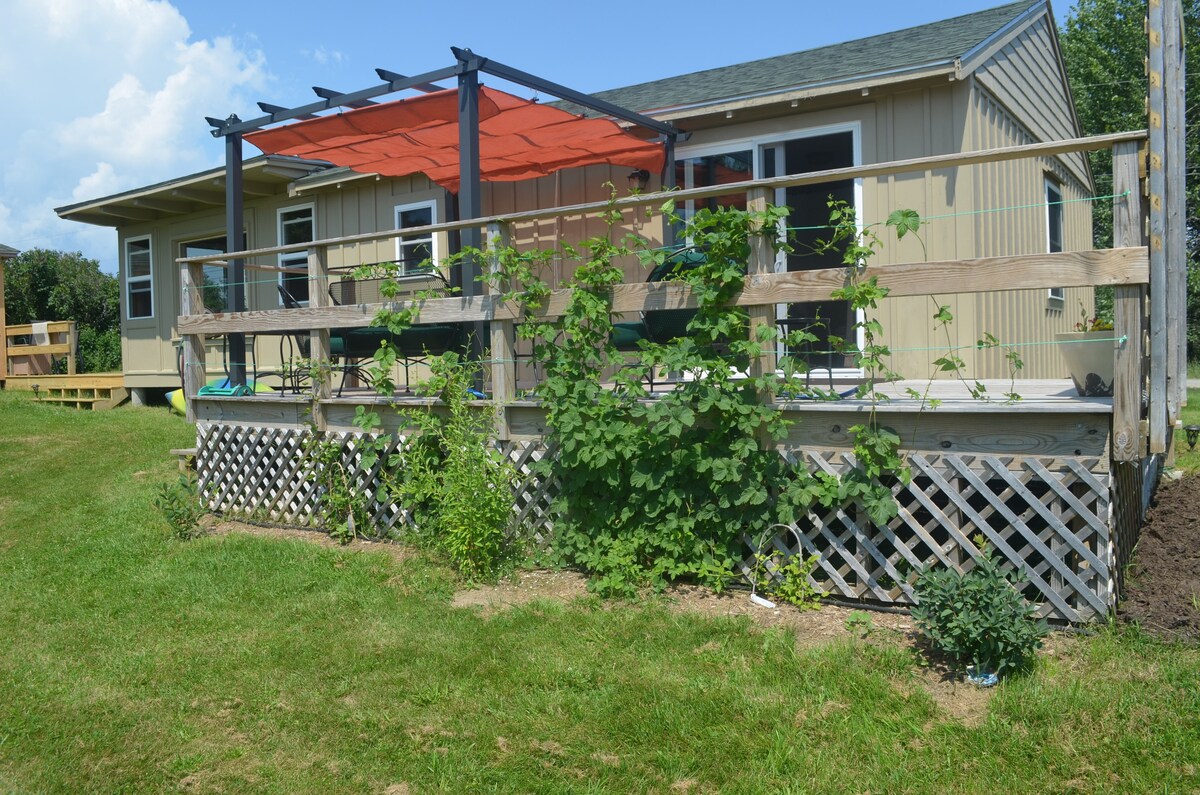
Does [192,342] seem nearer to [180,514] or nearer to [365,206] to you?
[180,514]

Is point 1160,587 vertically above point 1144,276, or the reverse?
point 1144,276

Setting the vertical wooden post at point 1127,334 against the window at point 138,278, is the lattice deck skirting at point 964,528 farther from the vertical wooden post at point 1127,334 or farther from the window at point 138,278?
the window at point 138,278

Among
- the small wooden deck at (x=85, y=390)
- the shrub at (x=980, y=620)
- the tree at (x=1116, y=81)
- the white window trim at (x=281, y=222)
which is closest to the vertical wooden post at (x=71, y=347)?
the small wooden deck at (x=85, y=390)

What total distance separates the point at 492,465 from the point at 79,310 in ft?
82.6

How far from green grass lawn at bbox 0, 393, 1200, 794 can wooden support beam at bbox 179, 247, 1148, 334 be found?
1.54 meters

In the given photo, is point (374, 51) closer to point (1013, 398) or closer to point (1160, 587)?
point (1013, 398)

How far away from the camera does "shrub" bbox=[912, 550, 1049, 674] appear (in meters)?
3.67

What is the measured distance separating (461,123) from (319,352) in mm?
1996

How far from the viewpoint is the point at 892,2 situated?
25641 mm

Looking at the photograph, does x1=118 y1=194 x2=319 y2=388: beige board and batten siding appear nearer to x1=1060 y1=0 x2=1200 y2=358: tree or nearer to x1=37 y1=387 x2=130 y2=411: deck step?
x1=37 y1=387 x2=130 y2=411: deck step

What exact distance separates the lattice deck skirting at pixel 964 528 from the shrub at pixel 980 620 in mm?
400

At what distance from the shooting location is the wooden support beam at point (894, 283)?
158 inches

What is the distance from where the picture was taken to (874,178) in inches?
311

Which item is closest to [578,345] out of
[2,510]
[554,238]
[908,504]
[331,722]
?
[908,504]
